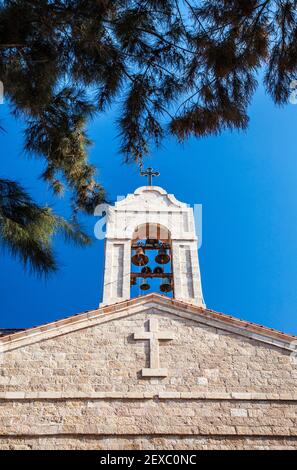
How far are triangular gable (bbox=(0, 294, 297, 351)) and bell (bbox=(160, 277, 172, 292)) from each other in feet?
4.63

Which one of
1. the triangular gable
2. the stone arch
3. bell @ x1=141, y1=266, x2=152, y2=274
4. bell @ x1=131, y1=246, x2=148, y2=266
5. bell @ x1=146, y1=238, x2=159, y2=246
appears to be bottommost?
the triangular gable

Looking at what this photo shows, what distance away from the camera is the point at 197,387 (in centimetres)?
559

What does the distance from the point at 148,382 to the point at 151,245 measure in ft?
11.3

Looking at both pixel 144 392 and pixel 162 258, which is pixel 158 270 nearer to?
pixel 162 258

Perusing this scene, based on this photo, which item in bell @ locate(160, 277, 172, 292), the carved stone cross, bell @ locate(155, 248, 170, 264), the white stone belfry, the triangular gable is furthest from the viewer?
bell @ locate(155, 248, 170, 264)

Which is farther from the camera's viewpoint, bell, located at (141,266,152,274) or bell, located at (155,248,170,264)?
bell, located at (155,248,170,264)

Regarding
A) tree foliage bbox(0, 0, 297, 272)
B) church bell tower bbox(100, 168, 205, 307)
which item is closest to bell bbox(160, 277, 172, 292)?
church bell tower bbox(100, 168, 205, 307)

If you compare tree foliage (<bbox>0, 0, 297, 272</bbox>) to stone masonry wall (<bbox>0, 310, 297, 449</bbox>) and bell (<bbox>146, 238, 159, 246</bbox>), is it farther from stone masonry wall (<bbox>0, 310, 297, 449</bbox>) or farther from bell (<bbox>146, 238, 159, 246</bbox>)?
bell (<bbox>146, 238, 159, 246</bbox>)

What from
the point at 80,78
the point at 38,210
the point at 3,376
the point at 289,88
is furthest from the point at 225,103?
the point at 3,376

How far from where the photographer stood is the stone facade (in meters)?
5.15

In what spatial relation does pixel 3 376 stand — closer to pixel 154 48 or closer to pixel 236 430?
pixel 236 430

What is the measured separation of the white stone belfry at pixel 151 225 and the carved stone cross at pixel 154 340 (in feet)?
4.22

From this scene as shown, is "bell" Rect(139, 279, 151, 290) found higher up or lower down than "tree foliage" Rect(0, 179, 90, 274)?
higher up

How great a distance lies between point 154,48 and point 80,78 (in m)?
0.87
